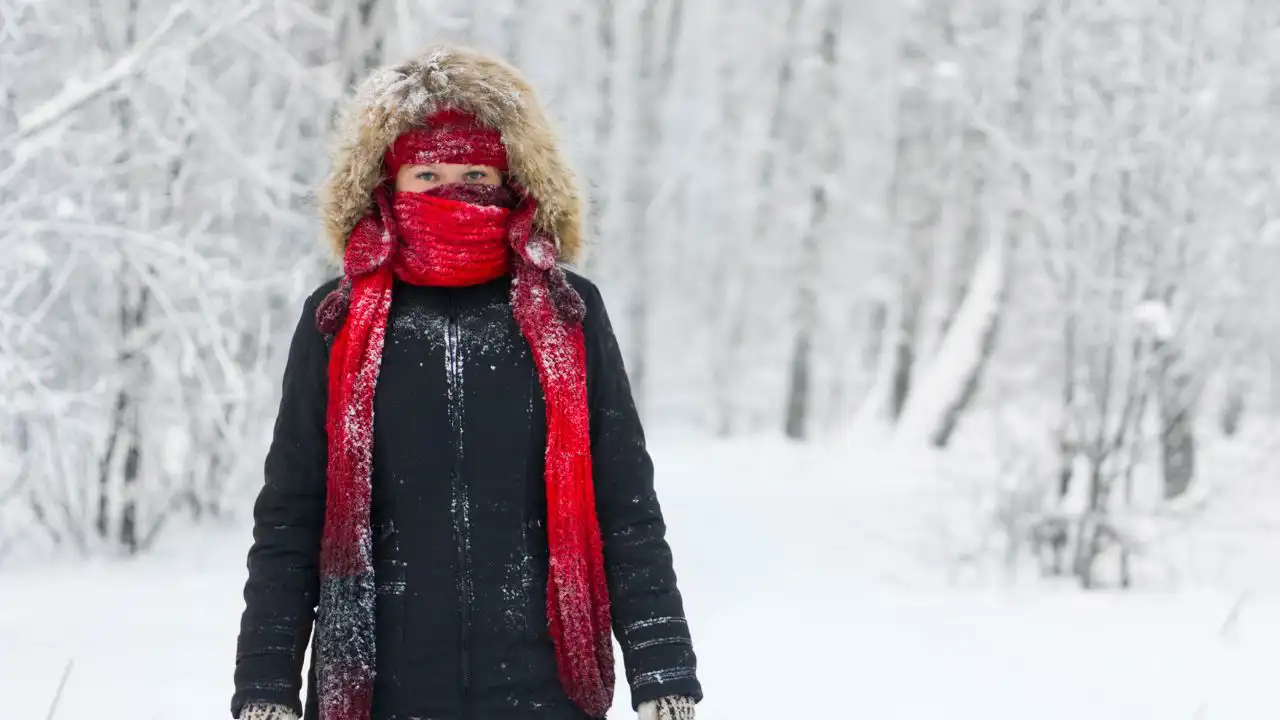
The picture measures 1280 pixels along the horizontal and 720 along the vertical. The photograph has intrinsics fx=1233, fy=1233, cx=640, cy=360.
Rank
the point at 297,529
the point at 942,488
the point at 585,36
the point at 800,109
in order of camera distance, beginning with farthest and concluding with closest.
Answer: the point at 800,109
the point at 585,36
the point at 942,488
the point at 297,529

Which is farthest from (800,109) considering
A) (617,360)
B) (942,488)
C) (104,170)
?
(617,360)

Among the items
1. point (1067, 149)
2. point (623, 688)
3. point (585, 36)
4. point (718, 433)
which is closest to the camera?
point (623, 688)

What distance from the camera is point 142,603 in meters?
7.67

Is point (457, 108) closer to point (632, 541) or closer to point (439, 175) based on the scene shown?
point (439, 175)

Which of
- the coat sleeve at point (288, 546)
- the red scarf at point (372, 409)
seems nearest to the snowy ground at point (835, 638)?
Result: the coat sleeve at point (288, 546)

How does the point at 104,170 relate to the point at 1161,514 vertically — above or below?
above

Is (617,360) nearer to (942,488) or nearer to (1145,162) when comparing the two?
(1145,162)

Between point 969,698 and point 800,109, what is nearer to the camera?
point 969,698

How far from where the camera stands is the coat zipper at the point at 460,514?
7.18 feet

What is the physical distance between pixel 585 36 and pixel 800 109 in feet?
13.0

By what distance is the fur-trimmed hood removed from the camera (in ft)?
7.73

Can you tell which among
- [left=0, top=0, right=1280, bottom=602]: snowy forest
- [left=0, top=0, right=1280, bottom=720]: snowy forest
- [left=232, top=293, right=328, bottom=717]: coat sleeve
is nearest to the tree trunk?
[left=0, top=0, right=1280, bottom=720]: snowy forest

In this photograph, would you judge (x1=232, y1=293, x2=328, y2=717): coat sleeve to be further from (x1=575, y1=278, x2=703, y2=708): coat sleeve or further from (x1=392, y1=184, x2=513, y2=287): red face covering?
(x1=575, y1=278, x2=703, y2=708): coat sleeve

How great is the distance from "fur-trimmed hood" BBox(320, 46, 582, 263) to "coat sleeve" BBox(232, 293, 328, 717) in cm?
27
